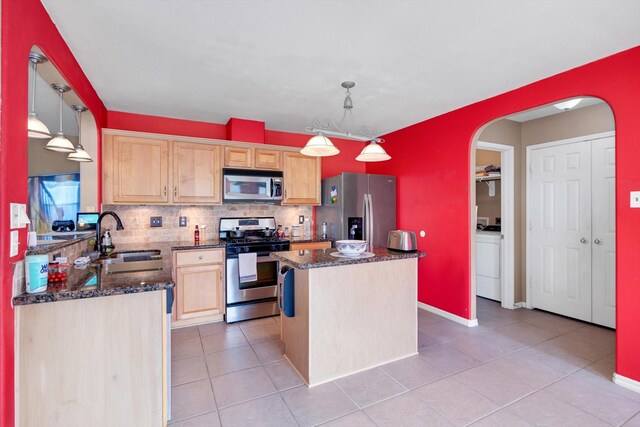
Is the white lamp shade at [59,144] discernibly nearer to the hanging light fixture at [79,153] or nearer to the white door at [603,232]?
the hanging light fixture at [79,153]

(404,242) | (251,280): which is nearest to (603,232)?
(404,242)

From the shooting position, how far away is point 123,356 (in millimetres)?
1600

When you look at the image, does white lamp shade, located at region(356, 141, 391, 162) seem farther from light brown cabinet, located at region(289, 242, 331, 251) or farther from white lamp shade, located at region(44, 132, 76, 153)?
white lamp shade, located at region(44, 132, 76, 153)

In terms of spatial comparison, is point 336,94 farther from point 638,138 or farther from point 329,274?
point 638,138

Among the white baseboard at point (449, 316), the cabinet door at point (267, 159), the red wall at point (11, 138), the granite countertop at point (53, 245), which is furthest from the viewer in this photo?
the cabinet door at point (267, 159)

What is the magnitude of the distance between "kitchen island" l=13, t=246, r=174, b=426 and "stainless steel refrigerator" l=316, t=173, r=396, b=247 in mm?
2735

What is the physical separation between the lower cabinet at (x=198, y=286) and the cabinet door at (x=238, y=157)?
1113 mm

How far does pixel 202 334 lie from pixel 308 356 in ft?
4.97

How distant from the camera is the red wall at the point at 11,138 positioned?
1.31 metres

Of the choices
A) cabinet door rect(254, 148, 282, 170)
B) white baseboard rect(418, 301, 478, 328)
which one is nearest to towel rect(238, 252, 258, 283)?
cabinet door rect(254, 148, 282, 170)

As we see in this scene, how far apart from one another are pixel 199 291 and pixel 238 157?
169 centimetres

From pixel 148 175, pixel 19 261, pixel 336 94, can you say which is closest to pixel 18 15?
pixel 19 261

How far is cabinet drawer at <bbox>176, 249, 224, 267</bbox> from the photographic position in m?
3.29

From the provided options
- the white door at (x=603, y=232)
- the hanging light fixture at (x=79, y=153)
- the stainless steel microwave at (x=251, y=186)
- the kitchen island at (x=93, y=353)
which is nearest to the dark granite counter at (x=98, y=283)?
the kitchen island at (x=93, y=353)
